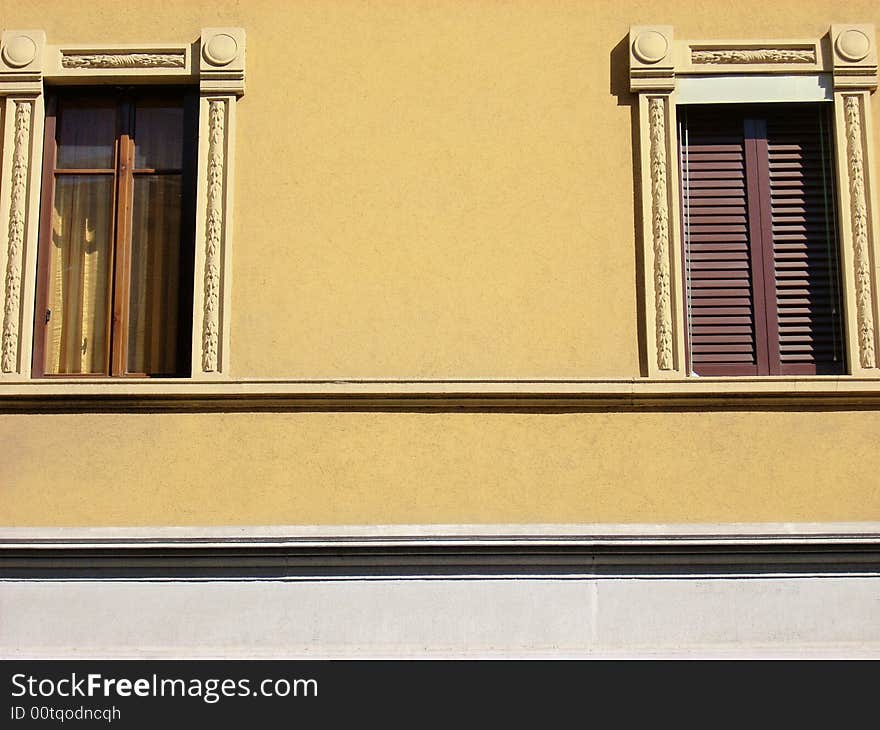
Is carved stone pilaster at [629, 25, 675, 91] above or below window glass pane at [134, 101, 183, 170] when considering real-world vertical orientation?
above

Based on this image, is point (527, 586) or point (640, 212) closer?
point (527, 586)

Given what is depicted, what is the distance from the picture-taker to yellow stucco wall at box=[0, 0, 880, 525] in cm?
833

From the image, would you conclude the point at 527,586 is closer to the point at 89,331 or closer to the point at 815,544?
the point at 815,544

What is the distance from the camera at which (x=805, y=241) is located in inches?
351

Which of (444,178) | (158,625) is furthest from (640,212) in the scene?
(158,625)

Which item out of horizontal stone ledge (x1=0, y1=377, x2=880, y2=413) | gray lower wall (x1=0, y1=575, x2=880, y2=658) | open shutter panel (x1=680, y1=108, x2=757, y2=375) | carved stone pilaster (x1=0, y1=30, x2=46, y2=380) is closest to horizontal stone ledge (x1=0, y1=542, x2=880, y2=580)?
gray lower wall (x1=0, y1=575, x2=880, y2=658)

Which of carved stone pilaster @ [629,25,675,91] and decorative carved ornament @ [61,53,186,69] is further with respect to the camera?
decorative carved ornament @ [61,53,186,69]

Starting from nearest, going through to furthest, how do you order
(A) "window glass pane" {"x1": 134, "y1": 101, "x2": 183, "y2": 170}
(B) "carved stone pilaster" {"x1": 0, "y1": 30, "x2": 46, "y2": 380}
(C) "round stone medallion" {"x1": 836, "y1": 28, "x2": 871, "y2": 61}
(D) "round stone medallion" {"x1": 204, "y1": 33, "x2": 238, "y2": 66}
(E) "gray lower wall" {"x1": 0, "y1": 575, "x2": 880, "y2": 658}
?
1. (E) "gray lower wall" {"x1": 0, "y1": 575, "x2": 880, "y2": 658}
2. (B) "carved stone pilaster" {"x1": 0, "y1": 30, "x2": 46, "y2": 380}
3. (C) "round stone medallion" {"x1": 836, "y1": 28, "x2": 871, "y2": 61}
4. (D) "round stone medallion" {"x1": 204, "y1": 33, "x2": 238, "y2": 66}
5. (A) "window glass pane" {"x1": 134, "y1": 101, "x2": 183, "y2": 170}

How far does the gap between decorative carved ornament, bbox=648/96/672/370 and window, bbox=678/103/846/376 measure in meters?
0.20

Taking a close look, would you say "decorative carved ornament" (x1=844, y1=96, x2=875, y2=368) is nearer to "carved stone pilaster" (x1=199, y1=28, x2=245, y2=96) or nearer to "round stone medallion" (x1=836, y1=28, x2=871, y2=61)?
"round stone medallion" (x1=836, y1=28, x2=871, y2=61)

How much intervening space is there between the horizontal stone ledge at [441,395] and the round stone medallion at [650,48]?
1.90m

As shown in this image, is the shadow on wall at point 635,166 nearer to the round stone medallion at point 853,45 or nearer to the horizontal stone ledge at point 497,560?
the horizontal stone ledge at point 497,560

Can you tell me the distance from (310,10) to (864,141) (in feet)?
10.8

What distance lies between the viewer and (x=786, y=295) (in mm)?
8836
